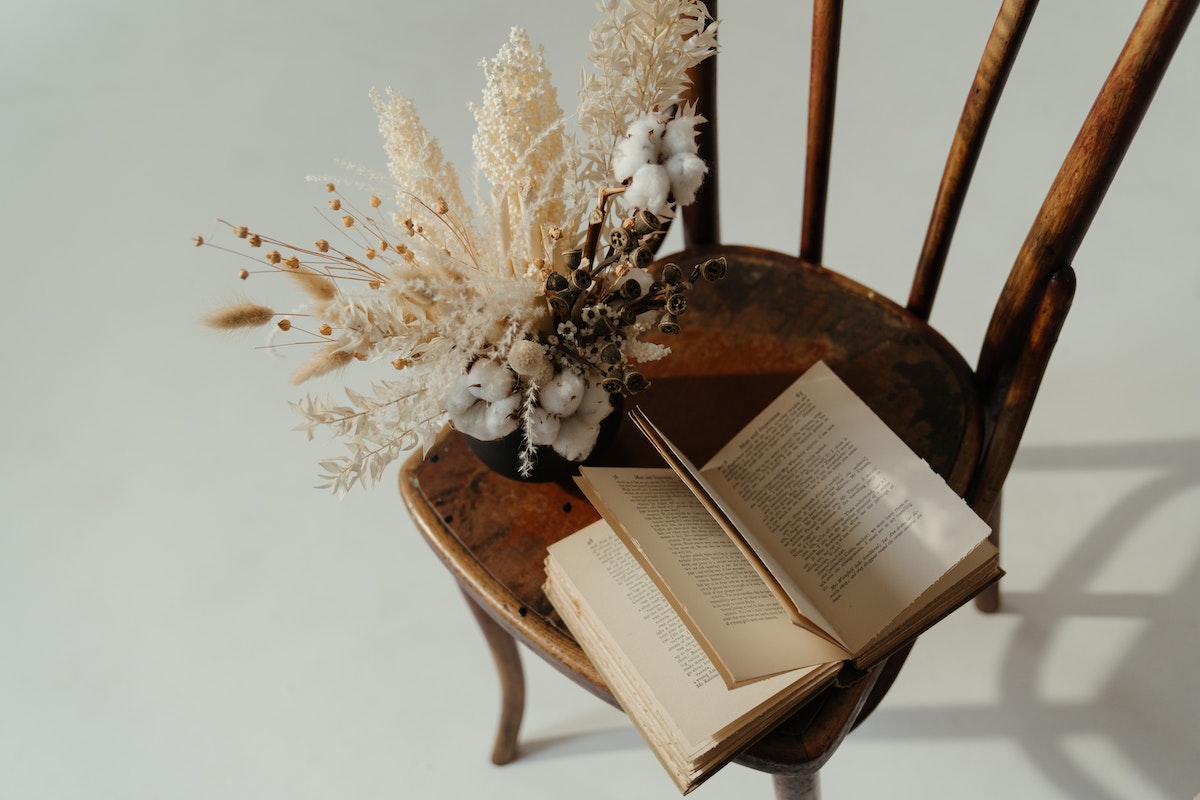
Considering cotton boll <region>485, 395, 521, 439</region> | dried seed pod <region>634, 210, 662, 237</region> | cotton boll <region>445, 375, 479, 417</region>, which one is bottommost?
cotton boll <region>485, 395, 521, 439</region>

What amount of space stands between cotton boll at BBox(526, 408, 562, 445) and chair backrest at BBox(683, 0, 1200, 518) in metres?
0.38

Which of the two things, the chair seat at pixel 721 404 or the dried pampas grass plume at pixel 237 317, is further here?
the chair seat at pixel 721 404

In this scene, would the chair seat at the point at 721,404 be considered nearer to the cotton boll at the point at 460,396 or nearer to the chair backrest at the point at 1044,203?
the chair backrest at the point at 1044,203

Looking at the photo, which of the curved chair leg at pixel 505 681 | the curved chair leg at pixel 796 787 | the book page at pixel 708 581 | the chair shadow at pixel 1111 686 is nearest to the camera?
the book page at pixel 708 581

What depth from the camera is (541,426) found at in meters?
0.73

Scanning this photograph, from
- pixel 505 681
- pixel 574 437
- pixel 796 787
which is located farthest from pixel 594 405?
pixel 505 681

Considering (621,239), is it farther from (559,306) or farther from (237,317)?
(237,317)

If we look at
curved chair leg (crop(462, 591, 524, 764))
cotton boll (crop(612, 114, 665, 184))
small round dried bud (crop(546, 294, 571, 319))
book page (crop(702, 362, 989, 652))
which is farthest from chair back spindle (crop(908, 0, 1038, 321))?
curved chair leg (crop(462, 591, 524, 764))

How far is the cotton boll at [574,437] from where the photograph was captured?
760 mm

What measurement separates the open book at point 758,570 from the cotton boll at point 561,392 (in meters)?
0.05

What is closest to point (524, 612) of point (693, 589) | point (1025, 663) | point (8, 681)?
point (693, 589)

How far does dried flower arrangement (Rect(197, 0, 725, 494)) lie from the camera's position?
69 cm

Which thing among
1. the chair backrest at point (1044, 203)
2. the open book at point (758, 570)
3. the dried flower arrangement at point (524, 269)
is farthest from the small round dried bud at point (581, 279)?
the chair backrest at point (1044, 203)

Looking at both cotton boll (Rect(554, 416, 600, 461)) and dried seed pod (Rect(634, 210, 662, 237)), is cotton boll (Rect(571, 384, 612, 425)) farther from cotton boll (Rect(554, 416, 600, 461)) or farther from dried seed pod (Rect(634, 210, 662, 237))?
dried seed pod (Rect(634, 210, 662, 237))
